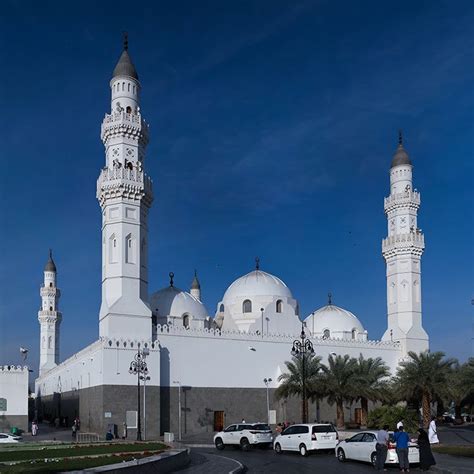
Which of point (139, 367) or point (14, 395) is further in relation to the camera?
point (14, 395)

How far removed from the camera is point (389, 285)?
2036 inches

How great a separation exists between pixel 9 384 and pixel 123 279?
955cm

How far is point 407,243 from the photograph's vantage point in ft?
165

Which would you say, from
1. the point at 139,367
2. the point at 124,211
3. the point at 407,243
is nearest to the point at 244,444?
the point at 139,367

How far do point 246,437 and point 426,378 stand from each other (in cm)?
2037

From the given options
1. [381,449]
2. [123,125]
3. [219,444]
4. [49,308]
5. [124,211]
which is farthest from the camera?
[49,308]

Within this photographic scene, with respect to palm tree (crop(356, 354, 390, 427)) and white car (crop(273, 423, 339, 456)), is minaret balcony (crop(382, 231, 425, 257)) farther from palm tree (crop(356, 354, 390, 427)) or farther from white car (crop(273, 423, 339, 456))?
white car (crop(273, 423, 339, 456))

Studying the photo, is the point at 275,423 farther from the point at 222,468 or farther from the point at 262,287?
the point at 222,468

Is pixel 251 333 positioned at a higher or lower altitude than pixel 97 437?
higher

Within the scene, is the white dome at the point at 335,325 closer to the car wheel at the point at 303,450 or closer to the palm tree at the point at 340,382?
the palm tree at the point at 340,382

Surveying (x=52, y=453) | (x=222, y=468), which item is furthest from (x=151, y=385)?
(x=222, y=468)

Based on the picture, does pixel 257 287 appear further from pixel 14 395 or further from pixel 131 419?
pixel 14 395

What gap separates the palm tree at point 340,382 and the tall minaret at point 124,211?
11.3m

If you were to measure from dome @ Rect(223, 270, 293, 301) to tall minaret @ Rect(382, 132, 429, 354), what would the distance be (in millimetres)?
7646
